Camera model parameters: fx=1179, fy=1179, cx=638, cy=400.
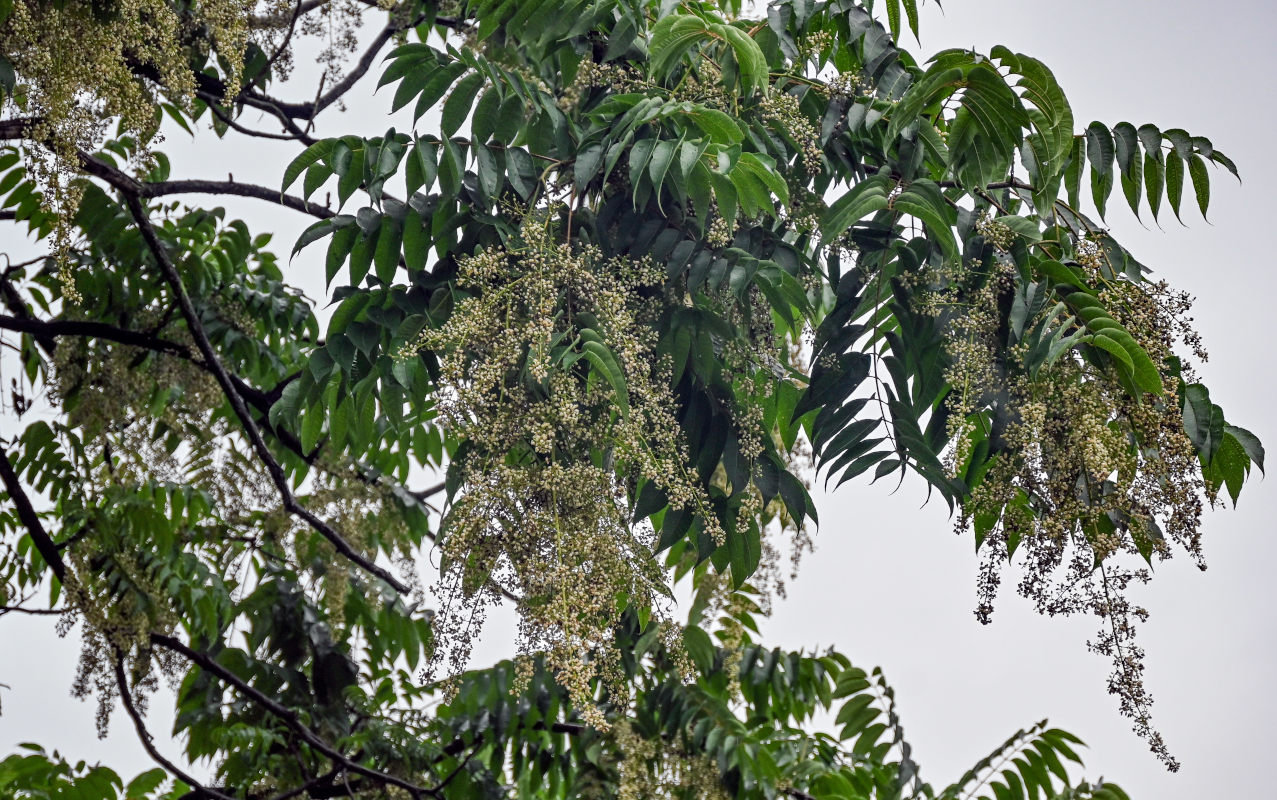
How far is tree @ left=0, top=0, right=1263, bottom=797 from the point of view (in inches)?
61.5

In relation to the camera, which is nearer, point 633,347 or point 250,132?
point 633,347

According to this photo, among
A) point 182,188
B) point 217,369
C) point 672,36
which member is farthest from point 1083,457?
point 182,188

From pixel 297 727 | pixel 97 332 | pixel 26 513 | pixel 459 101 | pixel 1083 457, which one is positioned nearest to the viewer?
pixel 1083 457

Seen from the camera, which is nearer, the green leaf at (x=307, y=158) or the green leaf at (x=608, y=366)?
the green leaf at (x=608, y=366)

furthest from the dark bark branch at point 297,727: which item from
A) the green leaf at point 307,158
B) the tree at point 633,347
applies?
the green leaf at point 307,158

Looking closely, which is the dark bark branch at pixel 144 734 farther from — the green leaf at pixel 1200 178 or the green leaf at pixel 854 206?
the green leaf at pixel 1200 178

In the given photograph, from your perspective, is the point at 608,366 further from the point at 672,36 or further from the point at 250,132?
the point at 250,132

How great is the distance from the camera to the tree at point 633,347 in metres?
1.56

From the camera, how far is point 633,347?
154 centimetres

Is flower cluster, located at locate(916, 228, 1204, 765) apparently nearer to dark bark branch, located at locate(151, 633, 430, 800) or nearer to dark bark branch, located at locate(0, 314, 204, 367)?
dark bark branch, located at locate(151, 633, 430, 800)

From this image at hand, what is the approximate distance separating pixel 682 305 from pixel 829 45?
550 mm

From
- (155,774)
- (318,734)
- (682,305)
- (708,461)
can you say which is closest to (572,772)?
(318,734)

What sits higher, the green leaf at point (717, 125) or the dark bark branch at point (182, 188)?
the dark bark branch at point (182, 188)

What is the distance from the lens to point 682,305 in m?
1.91
